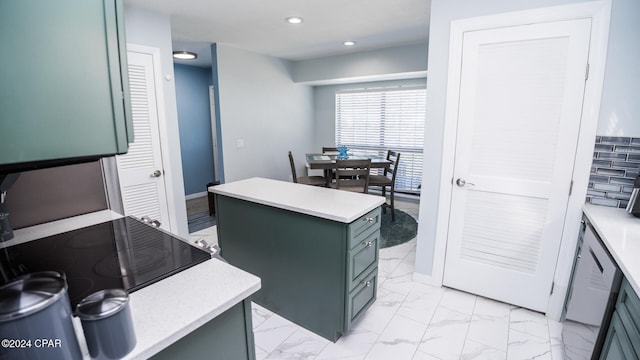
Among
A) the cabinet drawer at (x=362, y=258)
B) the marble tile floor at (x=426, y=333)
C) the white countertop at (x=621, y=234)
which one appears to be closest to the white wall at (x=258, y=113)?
the marble tile floor at (x=426, y=333)

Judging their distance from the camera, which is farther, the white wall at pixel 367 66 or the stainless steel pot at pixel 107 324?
the white wall at pixel 367 66

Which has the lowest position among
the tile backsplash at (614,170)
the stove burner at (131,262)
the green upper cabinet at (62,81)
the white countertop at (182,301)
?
the white countertop at (182,301)

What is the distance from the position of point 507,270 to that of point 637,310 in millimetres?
1231

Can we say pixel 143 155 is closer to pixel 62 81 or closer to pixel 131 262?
pixel 131 262

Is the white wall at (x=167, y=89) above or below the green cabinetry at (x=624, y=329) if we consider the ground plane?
above

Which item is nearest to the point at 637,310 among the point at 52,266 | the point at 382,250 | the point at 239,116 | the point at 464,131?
the point at 464,131

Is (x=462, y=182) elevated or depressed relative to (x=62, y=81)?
depressed

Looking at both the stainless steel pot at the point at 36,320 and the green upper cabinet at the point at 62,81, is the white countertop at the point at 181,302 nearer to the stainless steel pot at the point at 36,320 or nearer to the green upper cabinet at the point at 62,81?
the stainless steel pot at the point at 36,320

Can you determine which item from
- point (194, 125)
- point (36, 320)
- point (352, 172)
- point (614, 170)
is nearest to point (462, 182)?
point (614, 170)

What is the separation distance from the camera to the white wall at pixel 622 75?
5.69ft

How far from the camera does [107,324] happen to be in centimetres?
63

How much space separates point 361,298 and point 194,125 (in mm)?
4526

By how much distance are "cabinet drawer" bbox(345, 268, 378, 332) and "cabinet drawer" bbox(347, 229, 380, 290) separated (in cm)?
6

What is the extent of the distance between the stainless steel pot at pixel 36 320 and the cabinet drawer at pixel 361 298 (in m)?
1.48
